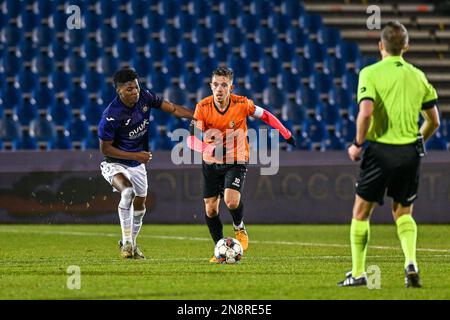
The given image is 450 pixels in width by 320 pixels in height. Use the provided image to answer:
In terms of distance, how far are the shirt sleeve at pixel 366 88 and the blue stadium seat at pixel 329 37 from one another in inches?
551

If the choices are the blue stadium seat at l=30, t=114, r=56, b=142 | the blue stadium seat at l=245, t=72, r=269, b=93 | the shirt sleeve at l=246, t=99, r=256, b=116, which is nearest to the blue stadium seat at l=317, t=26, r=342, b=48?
the blue stadium seat at l=245, t=72, r=269, b=93

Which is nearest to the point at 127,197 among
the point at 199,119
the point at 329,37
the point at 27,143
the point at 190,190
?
the point at 199,119

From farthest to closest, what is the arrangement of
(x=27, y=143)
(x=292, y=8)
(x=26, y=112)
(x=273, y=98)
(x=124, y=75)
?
(x=292, y=8)
(x=273, y=98)
(x=26, y=112)
(x=27, y=143)
(x=124, y=75)

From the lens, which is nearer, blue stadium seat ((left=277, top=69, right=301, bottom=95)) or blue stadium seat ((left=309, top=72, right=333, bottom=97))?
blue stadium seat ((left=277, top=69, right=301, bottom=95))

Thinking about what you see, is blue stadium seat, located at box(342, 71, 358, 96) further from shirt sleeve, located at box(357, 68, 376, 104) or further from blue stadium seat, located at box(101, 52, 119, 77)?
shirt sleeve, located at box(357, 68, 376, 104)

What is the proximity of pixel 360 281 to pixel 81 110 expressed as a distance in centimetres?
1226

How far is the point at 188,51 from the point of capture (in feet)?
65.4

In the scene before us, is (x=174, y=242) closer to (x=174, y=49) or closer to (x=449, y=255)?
(x=449, y=255)

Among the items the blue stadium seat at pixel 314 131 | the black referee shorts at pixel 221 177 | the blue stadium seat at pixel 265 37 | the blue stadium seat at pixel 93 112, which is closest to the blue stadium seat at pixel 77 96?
the blue stadium seat at pixel 93 112

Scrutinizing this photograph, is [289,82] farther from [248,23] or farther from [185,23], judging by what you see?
[185,23]

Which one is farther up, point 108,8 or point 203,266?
point 108,8

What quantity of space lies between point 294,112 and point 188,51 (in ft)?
8.43

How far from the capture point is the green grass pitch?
6.89m

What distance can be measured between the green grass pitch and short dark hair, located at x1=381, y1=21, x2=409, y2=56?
5.59ft
